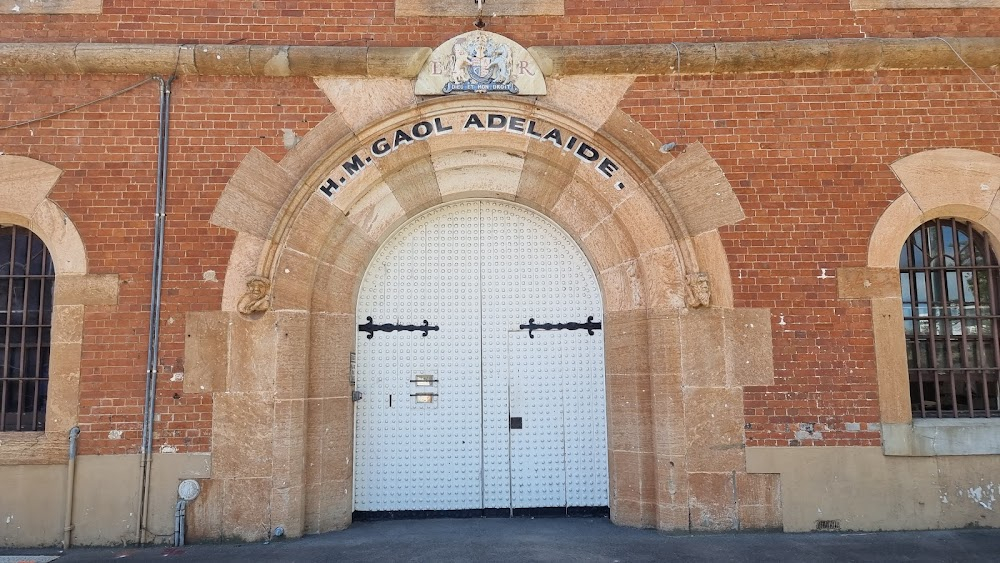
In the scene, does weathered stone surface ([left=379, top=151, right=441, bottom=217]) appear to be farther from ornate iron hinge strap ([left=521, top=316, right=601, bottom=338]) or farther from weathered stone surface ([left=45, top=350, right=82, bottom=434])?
weathered stone surface ([left=45, top=350, right=82, bottom=434])

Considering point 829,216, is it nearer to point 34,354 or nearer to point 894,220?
point 894,220

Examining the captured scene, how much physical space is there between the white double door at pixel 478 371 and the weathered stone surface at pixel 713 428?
39.3 inches

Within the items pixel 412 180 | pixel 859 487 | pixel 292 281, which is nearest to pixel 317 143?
pixel 412 180

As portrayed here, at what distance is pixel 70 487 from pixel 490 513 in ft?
13.0

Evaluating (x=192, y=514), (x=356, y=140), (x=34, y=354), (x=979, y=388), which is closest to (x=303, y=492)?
(x=192, y=514)

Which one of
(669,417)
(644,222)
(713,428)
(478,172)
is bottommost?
(713,428)

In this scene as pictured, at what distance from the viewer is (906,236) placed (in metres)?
6.27

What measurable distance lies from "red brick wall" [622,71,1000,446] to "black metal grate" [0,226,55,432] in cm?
617

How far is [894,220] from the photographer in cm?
626

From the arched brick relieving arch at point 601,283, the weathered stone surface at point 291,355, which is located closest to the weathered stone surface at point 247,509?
the arched brick relieving arch at point 601,283

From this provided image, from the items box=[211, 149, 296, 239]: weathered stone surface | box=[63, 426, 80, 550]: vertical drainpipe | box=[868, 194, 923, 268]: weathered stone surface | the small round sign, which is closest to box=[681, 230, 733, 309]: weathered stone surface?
box=[868, 194, 923, 268]: weathered stone surface

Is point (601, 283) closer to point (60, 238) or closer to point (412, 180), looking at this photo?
point (412, 180)

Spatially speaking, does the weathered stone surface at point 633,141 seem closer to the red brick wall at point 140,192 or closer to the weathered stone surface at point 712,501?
the red brick wall at point 140,192

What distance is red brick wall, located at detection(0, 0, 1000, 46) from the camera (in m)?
6.39
